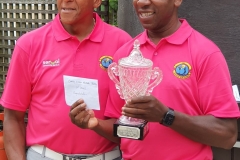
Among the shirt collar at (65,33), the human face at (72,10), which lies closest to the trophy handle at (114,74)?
the shirt collar at (65,33)

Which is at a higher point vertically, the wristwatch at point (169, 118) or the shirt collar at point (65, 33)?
the shirt collar at point (65, 33)

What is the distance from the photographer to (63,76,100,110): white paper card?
237 cm

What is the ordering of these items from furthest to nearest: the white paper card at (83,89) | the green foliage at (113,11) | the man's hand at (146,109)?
1. the green foliage at (113,11)
2. the white paper card at (83,89)
3. the man's hand at (146,109)

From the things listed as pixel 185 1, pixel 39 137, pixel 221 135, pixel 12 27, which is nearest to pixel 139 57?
pixel 221 135

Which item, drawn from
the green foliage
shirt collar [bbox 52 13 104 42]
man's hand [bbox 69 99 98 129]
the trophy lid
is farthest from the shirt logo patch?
the green foliage

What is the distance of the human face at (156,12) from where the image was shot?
227 cm

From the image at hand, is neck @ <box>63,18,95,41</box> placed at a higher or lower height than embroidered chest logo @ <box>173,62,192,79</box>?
higher

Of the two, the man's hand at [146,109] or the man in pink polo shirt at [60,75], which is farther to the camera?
the man in pink polo shirt at [60,75]

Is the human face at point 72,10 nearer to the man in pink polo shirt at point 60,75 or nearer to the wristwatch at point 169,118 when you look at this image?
the man in pink polo shirt at point 60,75

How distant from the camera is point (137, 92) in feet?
→ 7.21

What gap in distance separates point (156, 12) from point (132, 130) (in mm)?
674

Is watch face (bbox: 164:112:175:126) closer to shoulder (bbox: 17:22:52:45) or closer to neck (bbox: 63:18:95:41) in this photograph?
neck (bbox: 63:18:95:41)

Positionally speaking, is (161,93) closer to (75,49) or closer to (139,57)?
(139,57)

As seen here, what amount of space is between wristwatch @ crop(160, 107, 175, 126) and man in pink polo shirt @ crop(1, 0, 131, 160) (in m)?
0.55
